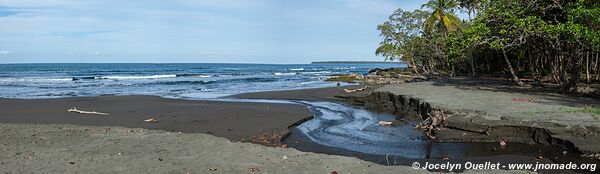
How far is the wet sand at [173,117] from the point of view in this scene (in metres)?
13.1

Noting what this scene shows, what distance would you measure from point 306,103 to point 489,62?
23032 millimetres

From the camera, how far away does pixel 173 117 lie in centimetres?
1543

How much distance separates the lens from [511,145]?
10.3 meters

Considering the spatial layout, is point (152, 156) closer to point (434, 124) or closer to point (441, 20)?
point (434, 124)

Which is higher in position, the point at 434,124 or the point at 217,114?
the point at 434,124

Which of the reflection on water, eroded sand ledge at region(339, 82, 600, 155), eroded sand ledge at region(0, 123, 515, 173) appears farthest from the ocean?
eroded sand ledge at region(0, 123, 515, 173)

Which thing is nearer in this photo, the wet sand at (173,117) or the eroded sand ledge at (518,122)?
the eroded sand ledge at (518,122)

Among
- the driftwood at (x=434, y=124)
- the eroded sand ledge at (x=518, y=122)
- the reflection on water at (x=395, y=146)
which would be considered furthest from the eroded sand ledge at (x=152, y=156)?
the driftwood at (x=434, y=124)

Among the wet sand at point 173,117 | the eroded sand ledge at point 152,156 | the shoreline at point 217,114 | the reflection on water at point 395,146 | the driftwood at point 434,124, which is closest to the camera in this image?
the eroded sand ledge at point 152,156

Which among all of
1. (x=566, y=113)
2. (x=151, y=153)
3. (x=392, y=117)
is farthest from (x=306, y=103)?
(x=151, y=153)

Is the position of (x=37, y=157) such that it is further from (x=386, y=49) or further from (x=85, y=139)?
(x=386, y=49)

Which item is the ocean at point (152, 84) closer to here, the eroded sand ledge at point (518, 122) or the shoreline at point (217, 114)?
the shoreline at point (217, 114)

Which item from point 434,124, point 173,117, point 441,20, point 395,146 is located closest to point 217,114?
point 173,117

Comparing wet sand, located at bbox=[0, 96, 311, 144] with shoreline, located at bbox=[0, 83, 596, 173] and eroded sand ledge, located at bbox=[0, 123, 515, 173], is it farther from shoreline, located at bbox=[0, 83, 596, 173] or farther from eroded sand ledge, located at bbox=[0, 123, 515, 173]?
eroded sand ledge, located at bbox=[0, 123, 515, 173]
